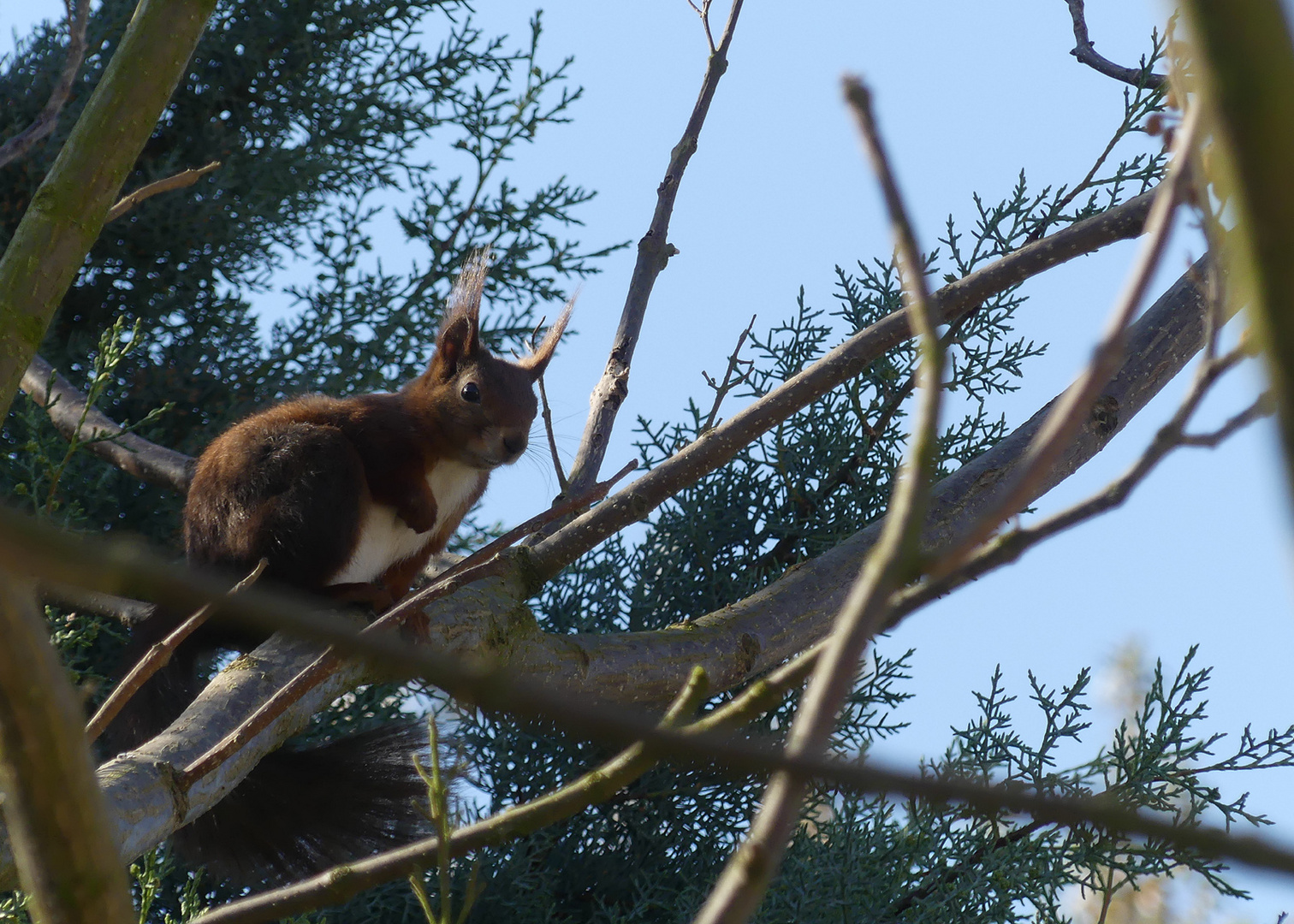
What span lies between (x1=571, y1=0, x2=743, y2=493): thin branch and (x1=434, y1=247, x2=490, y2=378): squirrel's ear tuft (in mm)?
436

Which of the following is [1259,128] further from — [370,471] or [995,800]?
[370,471]

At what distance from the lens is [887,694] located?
1833 millimetres

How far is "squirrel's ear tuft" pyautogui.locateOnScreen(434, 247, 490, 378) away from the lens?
213 centimetres

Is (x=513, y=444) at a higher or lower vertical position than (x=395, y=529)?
higher

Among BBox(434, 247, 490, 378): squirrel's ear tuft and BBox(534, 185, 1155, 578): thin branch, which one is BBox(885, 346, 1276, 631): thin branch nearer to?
BBox(534, 185, 1155, 578): thin branch

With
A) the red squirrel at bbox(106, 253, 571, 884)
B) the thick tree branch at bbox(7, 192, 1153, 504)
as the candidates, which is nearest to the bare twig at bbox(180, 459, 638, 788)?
the red squirrel at bbox(106, 253, 571, 884)

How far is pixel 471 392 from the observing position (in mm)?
2150

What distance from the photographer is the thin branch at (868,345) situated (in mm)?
1318

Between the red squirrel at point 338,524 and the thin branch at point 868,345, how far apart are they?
0.51 metres

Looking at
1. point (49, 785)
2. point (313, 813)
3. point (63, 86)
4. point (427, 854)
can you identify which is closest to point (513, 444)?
point (313, 813)

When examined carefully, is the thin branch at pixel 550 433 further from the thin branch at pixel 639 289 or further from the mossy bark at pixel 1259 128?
the mossy bark at pixel 1259 128

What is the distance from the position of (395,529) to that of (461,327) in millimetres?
374

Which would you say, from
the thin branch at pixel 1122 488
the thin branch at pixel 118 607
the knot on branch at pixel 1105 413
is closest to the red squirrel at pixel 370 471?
the thin branch at pixel 118 607

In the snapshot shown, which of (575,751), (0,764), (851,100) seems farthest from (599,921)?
(851,100)
